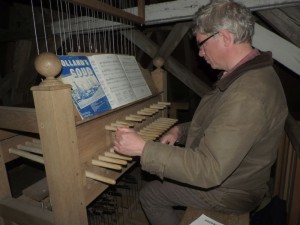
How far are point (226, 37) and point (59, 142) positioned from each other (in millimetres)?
1000

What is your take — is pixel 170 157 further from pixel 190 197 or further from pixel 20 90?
pixel 20 90

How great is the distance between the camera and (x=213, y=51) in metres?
1.36

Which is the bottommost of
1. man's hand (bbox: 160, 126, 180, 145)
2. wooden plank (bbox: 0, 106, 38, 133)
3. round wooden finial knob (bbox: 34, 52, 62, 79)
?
man's hand (bbox: 160, 126, 180, 145)

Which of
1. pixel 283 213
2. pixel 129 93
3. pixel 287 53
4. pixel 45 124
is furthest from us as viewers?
pixel 287 53

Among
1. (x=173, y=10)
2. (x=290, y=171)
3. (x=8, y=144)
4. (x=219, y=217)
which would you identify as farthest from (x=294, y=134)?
(x=8, y=144)

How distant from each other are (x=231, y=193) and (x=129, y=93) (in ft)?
Answer: 3.08

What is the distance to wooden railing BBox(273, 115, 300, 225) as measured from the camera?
5.80 ft

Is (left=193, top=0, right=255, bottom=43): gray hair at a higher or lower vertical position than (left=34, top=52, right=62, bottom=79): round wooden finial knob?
higher

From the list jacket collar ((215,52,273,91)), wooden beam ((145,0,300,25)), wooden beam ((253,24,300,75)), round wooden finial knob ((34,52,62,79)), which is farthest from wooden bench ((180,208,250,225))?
wooden beam ((145,0,300,25))

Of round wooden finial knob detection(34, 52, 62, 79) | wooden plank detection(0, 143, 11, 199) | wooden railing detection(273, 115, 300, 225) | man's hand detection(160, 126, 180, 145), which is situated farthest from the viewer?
man's hand detection(160, 126, 180, 145)

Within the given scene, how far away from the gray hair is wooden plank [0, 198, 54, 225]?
55.3 inches

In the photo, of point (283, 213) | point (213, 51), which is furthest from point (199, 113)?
point (283, 213)

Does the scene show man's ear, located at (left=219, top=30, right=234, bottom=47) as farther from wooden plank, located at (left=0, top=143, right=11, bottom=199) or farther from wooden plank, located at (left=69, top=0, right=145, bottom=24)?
wooden plank, located at (left=0, top=143, right=11, bottom=199)

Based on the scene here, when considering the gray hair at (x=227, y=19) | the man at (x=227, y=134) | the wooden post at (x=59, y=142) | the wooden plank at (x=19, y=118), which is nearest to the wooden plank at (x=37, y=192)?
the wooden post at (x=59, y=142)
